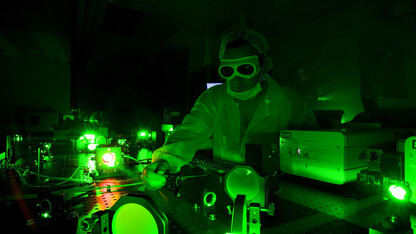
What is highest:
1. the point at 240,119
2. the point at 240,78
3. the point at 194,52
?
the point at 194,52

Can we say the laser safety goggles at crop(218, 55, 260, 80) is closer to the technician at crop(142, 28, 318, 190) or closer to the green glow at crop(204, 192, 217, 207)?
the technician at crop(142, 28, 318, 190)

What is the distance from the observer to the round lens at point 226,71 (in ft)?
4.21

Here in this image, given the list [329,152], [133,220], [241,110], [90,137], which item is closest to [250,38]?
[241,110]

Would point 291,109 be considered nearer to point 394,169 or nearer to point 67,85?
point 394,169

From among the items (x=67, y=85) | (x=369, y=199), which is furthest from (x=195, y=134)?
(x=67, y=85)

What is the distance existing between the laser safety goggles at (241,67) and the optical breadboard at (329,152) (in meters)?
0.39

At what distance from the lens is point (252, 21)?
2961 millimetres

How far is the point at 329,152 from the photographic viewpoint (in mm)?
950

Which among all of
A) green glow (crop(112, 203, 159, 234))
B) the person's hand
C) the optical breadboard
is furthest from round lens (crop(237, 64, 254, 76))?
green glow (crop(112, 203, 159, 234))

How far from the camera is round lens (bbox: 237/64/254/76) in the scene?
1255 millimetres

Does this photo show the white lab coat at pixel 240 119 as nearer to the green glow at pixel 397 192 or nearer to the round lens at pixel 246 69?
the round lens at pixel 246 69

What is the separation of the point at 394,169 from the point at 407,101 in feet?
5.49

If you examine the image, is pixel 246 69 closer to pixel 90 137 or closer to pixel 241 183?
pixel 241 183

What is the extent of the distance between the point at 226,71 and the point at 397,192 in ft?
3.02
